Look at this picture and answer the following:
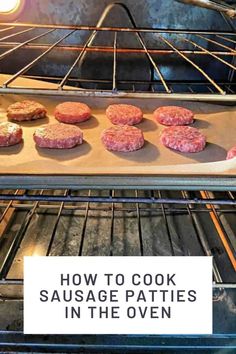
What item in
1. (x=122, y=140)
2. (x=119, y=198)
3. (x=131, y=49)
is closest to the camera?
(x=119, y=198)

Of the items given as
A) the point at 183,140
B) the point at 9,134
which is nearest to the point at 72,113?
the point at 9,134

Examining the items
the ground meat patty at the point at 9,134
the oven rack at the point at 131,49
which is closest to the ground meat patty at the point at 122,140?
the oven rack at the point at 131,49

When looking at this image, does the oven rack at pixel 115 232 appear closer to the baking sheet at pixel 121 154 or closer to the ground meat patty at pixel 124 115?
the baking sheet at pixel 121 154

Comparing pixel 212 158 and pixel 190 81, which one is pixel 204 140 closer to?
pixel 212 158

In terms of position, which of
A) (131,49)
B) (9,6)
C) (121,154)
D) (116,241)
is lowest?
(116,241)

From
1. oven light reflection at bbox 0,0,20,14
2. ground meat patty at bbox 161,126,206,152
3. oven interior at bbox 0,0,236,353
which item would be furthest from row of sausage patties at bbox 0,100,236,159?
oven light reflection at bbox 0,0,20,14

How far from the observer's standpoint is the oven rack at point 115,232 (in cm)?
112

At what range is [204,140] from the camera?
120 cm

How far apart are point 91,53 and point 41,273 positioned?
112cm

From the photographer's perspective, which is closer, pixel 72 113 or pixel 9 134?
pixel 9 134

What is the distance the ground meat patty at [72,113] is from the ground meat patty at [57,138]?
142 mm

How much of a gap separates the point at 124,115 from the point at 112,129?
145 mm

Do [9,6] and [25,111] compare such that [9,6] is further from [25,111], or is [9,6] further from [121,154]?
[121,154]

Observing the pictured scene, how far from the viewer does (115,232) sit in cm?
123
